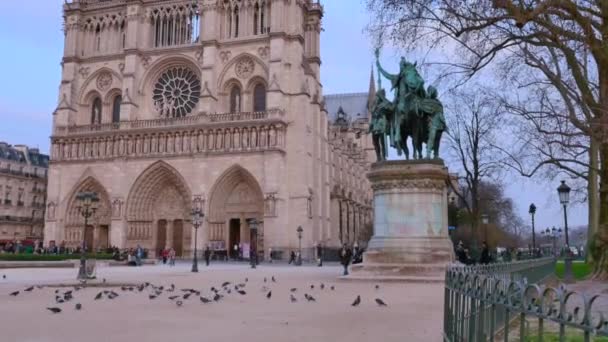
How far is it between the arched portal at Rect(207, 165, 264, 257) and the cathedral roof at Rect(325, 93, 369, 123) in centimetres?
3628

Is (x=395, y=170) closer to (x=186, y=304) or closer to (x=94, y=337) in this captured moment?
(x=186, y=304)

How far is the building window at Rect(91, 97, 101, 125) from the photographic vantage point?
54.9 m

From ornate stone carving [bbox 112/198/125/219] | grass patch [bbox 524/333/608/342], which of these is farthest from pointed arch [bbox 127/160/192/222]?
grass patch [bbox 524/333/608/342]

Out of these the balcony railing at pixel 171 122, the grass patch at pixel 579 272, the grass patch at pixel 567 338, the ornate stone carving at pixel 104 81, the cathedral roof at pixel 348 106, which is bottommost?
the grass patch at pixel 579 272

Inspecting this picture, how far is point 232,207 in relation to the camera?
48656 millimetres

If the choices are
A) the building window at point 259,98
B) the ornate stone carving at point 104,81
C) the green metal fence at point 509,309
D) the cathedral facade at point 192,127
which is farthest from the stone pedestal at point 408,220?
the ornate stone carving at point 104,81

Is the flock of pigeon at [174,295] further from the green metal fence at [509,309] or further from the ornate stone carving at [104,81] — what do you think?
the ornate stone carving at [104,81]

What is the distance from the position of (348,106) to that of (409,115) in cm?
6896

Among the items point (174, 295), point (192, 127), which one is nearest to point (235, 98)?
point (192, 127)

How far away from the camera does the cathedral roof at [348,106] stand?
83956 millimetres

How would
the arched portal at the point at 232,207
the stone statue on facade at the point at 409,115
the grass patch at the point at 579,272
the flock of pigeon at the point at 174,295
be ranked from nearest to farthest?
the flock of pigeon at the point at 174,295 < the stone statue on facade at the point at 409,115 < the grass patch at the point at 579,272 < the arched portal at the point at 232,207

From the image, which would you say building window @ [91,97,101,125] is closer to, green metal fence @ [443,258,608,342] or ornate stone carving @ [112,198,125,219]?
ornate stone carving @ [112,198,125,219]

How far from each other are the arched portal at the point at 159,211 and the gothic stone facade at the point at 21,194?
→ 2407cm

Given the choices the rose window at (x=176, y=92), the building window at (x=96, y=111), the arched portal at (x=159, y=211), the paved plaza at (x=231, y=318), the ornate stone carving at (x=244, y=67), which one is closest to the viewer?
the paved plaza at (x=231, y=318)
